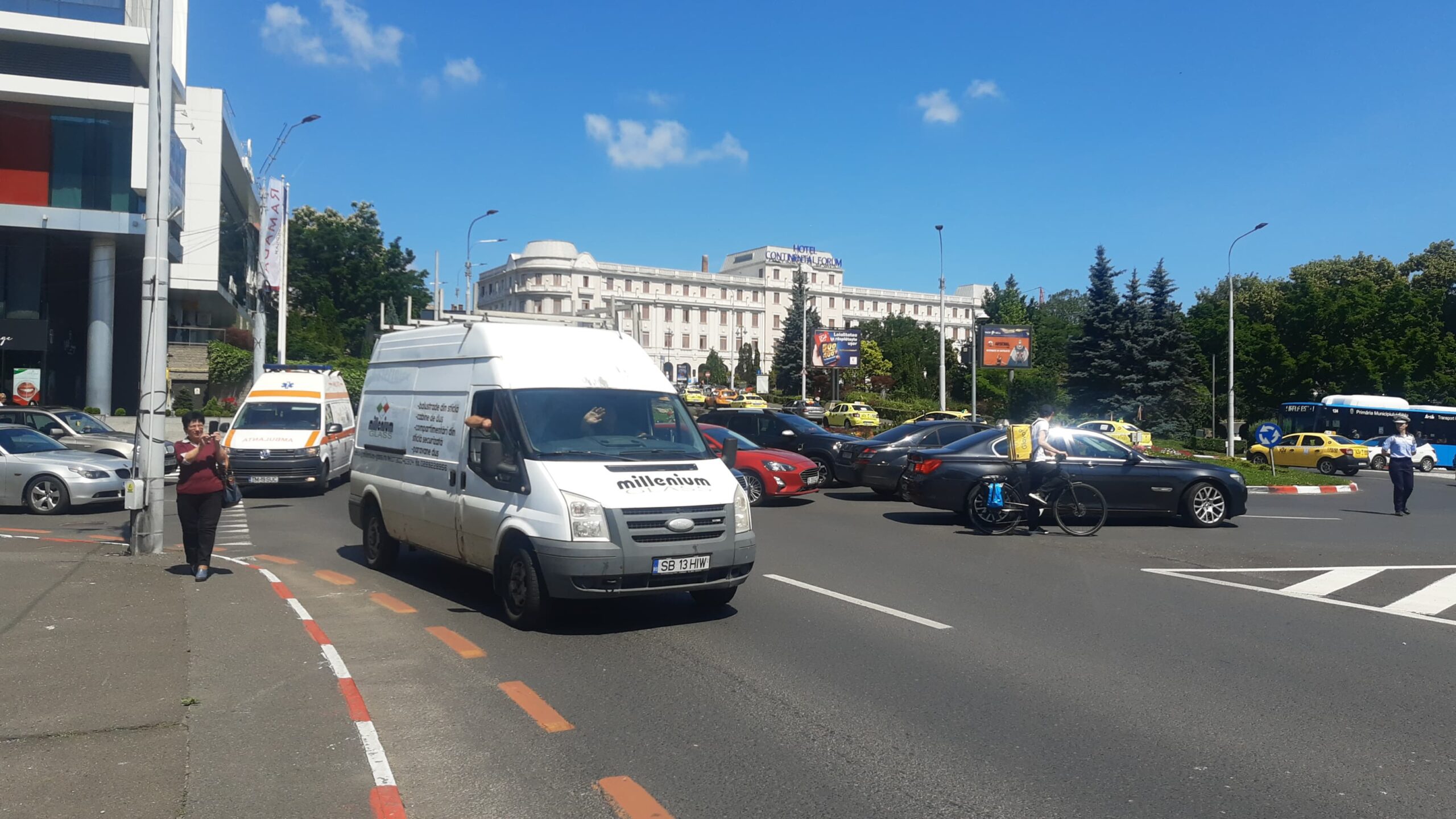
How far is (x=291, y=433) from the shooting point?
19984 millimetres

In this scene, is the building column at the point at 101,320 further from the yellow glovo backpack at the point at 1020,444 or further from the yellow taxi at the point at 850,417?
the yellow glovo backpack at the point at 1020,444

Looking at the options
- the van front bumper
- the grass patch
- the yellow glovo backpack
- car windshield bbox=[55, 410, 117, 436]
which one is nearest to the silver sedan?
car windshield bbox=[55, 410, 117, 436]

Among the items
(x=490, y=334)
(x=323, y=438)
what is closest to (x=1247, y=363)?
(x=323, y=438)

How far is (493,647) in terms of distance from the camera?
751cm

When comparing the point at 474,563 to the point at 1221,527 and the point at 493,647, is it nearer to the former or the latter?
the point at 493,647

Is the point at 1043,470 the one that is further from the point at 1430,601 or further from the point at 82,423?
the point at 82,423

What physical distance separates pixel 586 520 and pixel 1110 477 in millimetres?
9979

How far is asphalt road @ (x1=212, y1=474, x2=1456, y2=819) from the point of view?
4.75m

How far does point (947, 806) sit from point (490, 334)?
19.6 ft

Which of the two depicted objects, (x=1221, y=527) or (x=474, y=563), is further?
(x=1221, y=527)

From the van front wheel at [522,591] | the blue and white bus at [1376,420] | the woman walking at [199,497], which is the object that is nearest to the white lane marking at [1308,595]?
the van front wheel at [522,591]

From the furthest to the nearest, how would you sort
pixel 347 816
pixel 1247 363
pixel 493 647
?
pixel 1247 363, pixel 493 647, pixel 347 816

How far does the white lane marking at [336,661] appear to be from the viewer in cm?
665

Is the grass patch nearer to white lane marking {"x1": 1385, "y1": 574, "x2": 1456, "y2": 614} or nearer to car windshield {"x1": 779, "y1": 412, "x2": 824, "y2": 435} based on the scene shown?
car windshield {"x1": 779, "y1": 412, "x2": 824, "y2": 435}
